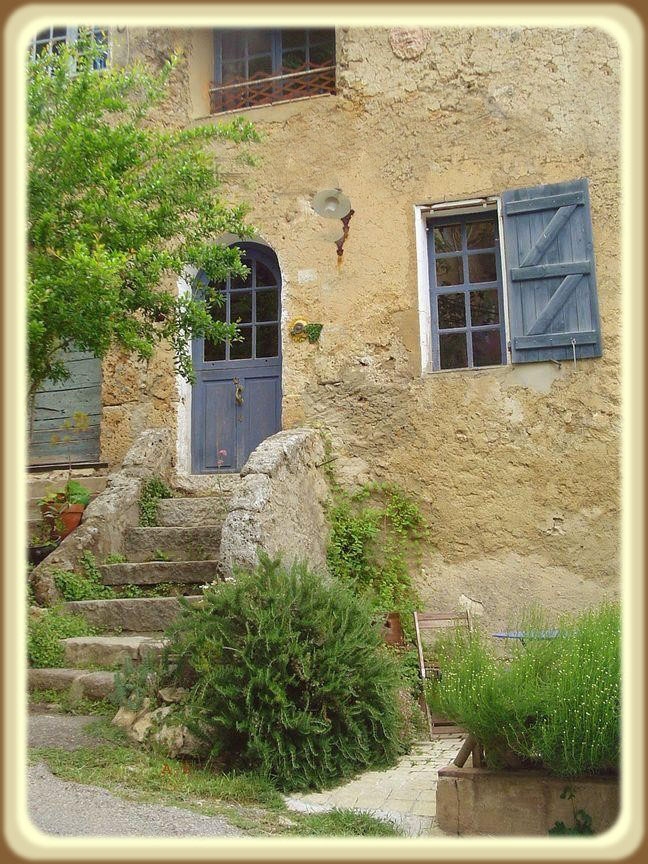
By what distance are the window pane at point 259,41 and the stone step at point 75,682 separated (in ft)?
21.8

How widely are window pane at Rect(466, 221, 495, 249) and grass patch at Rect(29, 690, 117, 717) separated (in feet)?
16.5

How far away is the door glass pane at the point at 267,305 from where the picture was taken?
8.30 metres

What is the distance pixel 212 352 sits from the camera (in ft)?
27.6

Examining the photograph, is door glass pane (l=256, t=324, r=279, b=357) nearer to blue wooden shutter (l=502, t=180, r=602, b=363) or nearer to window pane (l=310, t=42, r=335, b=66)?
blue wooden shutter (l=502, t=180, r=602, b=363)

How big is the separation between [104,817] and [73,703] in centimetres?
184

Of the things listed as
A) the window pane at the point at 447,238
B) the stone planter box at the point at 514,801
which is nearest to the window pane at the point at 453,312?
the window pane at the point at 447,238

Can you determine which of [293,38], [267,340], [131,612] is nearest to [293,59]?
[293,38]

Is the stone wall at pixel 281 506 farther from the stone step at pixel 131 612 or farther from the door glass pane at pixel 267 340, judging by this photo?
the door glass pane at pixel 267 340

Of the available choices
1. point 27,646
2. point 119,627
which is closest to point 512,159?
point 119,627

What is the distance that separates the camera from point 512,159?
7.38 meters

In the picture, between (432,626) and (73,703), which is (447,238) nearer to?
(432,626)

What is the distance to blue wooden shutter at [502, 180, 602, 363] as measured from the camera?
695cm

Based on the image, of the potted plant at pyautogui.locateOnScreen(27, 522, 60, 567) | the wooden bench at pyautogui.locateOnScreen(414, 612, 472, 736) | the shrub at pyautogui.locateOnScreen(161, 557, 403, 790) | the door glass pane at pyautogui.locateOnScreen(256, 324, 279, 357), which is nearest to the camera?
the shrub at pyautogui.locateOnScreen(161, 557, 403, 790)

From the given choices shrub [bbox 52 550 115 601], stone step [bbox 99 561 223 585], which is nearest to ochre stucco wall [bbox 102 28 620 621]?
stone step [bbox 99 561 223 585]
